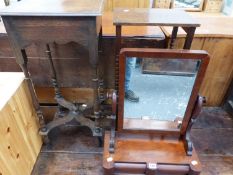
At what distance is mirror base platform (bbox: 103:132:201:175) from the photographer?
920 millimetres

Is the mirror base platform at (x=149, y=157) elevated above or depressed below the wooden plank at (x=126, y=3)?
below

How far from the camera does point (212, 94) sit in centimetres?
149

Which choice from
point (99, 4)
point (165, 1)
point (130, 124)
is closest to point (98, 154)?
point (130, 124)

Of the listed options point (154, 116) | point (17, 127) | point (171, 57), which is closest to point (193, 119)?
point (154, 116)

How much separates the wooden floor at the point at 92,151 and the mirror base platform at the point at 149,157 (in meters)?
0.24

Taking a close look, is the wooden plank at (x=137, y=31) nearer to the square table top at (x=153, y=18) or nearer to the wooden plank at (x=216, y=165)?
the square table top at (x=153, y=18)

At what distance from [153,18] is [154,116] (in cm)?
51

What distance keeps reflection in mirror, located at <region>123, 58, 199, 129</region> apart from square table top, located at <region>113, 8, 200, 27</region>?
0.48ft

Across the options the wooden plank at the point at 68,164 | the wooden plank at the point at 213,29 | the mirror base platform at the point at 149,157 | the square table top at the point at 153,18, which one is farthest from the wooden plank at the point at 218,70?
the wooden plank at the point at 68,164

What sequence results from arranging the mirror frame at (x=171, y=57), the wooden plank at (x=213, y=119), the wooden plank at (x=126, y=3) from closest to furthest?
the mirror frame at (x=171, y=57) → the wooden plank at (x=213, y=119) → the wooden plank at (x=126, y=3)

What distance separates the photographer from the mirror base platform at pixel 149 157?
0.92 meters

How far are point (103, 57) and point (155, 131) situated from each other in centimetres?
53

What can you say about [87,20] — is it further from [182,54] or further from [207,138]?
[207,138]

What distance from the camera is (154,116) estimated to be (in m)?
1.05
